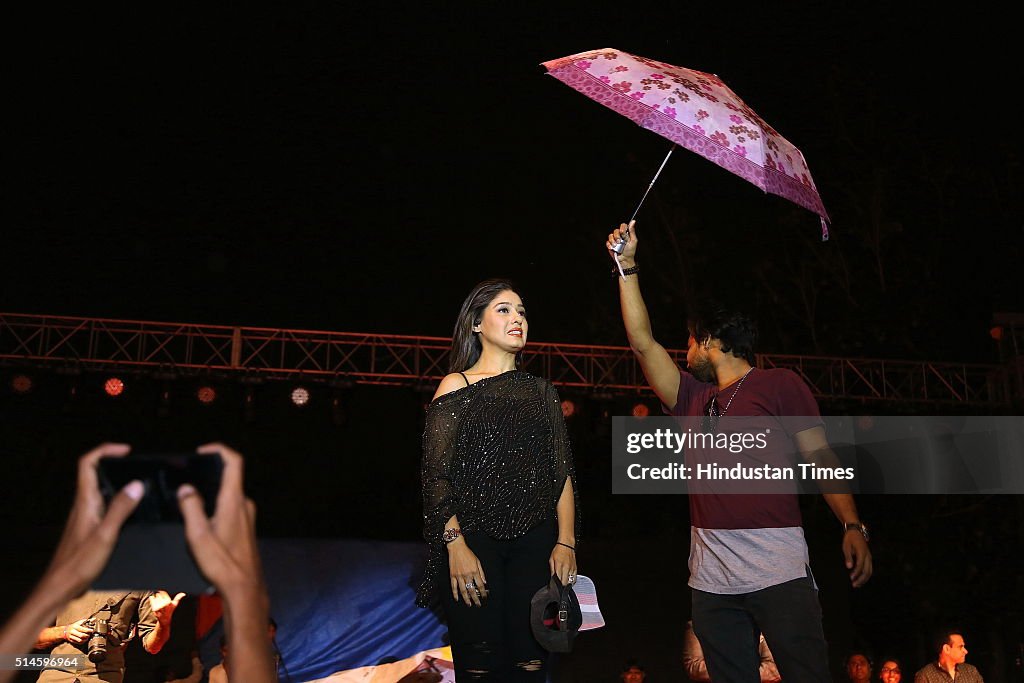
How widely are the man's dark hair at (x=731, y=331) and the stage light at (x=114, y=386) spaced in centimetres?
840

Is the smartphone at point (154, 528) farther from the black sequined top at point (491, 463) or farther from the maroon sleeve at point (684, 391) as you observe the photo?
the maroon sleeve at point (684, 391)

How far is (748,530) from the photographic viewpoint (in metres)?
2.90

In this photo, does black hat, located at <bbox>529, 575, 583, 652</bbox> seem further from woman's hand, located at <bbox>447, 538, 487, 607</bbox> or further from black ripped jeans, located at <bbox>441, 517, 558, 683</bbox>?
woman's hand, located at <bbox>447, 538, 487, 607</bbox>

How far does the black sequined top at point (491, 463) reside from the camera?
2748 mm

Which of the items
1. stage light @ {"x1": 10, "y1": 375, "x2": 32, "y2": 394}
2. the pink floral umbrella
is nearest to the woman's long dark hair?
the pink floral umbrella

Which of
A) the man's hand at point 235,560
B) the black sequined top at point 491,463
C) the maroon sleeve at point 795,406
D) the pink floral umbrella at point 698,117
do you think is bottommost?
the man's hand at point 235,560

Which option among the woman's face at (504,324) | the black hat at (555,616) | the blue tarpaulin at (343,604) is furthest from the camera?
the blue tarpaulin at (343,604)

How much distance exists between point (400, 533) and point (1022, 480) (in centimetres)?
735

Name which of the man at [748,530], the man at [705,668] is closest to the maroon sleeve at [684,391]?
the man at [748,530]

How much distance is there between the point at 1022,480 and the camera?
1116 cm

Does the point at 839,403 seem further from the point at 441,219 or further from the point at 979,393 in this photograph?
the point at 441,219

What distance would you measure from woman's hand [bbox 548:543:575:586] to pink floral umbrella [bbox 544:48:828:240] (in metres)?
1.17

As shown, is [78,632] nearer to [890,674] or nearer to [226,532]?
[226,532]

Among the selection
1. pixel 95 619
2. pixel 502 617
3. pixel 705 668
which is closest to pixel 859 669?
pixel 705 668
